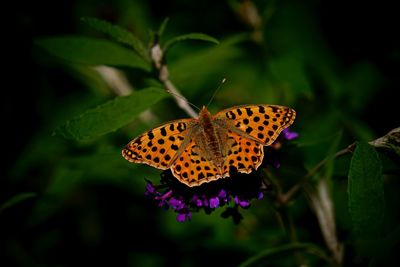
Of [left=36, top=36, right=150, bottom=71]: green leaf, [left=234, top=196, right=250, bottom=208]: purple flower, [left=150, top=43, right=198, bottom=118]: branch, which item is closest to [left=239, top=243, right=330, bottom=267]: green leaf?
[left=234, top=196, right=250, bottom=208]: purple flower

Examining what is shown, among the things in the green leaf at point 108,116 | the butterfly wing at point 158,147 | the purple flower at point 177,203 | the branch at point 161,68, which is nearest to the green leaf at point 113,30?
the branch at point 161,68

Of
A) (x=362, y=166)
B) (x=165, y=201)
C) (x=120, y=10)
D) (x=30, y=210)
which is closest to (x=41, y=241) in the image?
(x=30, y=210)

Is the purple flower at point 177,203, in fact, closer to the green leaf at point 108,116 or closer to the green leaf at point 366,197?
the green leaf at point 108,116

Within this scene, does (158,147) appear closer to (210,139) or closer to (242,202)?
(210,139)

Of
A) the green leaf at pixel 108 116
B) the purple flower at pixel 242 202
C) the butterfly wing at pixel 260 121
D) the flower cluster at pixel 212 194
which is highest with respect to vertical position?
the green leaf at pixel 108 116

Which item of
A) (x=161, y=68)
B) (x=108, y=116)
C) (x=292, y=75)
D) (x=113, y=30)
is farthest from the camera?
(x=292, y=75)

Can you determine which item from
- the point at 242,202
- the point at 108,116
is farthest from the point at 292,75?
the point at 108,116
